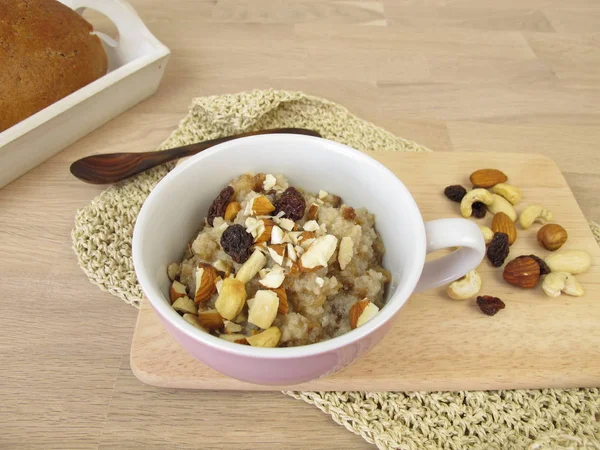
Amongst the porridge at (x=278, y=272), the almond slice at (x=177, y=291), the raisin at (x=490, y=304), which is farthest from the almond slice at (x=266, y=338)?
the raisin at (x=490, y=304)

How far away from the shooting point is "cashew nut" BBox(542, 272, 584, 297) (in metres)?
0.71

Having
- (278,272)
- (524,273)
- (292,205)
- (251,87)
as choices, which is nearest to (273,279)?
(278,272)

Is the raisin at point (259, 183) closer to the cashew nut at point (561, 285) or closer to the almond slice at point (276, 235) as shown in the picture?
the almond slice at point (276, 235)

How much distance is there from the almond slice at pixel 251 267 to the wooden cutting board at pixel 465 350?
0.14 metres

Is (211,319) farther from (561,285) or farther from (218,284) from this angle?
(561,285)

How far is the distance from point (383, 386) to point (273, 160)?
0.33 m

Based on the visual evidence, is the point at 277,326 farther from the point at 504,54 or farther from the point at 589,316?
the point at 504,54

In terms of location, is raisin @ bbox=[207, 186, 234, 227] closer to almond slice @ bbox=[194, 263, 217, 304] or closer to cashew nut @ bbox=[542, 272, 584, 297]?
almond slice @ bbox=[194, 263, 217, 304]

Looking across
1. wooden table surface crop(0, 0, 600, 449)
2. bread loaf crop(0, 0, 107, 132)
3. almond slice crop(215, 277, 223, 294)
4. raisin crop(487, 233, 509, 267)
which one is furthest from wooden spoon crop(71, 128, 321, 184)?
raisin crop(487, 233, 509, 267)

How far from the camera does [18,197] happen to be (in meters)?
0.91

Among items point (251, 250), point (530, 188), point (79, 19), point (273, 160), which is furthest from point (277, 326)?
point (79, 19)

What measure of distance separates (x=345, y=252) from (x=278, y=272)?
0.27 feet

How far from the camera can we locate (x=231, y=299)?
1.79 ft

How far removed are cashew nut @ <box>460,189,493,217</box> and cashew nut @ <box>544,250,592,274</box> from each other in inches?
5.3
